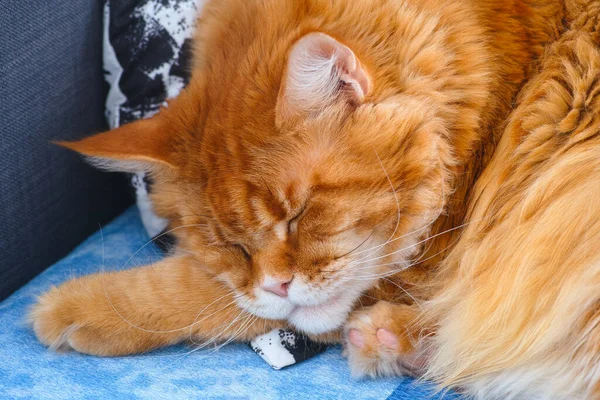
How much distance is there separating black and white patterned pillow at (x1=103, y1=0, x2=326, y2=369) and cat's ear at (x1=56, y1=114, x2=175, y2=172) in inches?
17.0

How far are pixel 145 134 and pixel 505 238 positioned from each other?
0.78 m

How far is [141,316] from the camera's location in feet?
4.92

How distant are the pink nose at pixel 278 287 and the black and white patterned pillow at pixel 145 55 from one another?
0.63m

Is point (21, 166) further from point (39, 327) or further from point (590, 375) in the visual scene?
point (590, 375)

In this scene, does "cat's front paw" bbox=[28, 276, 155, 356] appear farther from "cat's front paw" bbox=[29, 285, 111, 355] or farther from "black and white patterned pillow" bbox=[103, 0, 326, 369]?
"black and white patterned pillow" bbox=[103, 0, 326, 369]

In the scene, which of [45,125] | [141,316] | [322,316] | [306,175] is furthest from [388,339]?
[45,125]

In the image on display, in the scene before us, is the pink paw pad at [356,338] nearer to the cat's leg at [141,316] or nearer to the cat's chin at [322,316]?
the cat's chin at [322,316]

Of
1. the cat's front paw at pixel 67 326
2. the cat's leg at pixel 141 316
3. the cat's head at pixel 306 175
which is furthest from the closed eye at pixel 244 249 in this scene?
the cat's front paw at pixel 67 326

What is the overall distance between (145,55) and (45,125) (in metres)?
0.36

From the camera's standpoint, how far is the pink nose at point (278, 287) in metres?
1.38

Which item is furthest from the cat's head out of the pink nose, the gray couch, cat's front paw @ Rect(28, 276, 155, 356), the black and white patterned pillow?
the black and white patterned pillow

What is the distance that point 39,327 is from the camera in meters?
1.52

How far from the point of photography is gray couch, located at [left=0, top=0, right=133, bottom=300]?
5.62 feet

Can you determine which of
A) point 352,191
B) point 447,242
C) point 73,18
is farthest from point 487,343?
point 73,18
